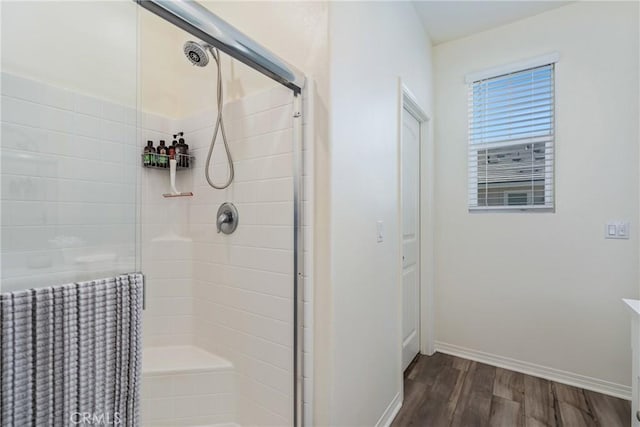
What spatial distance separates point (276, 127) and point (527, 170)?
6.69 ft

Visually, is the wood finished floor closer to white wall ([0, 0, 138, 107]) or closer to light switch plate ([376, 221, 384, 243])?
light switch plate ([376, 221, 384, 243])

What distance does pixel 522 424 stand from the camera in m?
1.86

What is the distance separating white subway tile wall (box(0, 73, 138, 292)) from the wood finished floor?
189cm

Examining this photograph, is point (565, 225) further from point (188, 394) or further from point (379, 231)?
point (188, 394)

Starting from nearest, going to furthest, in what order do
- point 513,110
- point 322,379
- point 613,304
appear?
point 322,379
point 613,304
point 513,110

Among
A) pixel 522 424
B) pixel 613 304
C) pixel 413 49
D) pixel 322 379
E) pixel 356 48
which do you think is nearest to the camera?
pixel 322 379

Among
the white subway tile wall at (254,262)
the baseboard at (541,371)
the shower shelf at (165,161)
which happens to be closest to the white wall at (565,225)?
the baseboard at (541,371)

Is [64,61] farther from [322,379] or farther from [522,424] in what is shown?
[522,424]

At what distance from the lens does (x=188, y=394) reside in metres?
1.70

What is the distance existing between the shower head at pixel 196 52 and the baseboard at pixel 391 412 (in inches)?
83.0

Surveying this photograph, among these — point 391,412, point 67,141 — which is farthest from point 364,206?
point 391,412

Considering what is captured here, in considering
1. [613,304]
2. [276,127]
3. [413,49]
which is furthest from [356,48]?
[613,304]

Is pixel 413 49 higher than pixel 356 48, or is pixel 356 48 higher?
pixel 413 49

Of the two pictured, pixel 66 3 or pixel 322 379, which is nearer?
pixel 66 3
